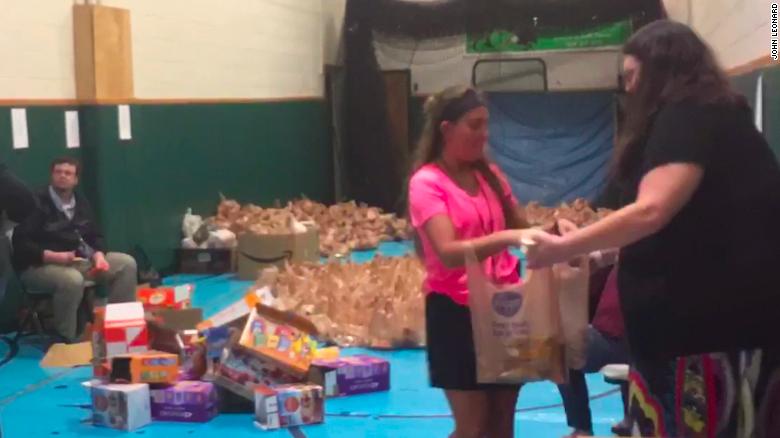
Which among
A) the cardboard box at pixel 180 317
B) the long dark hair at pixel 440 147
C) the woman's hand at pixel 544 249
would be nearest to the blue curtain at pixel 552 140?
the cardboard box at pixel 180 317

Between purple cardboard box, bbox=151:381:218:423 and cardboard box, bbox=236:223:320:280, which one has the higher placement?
cardboard box, bbox=236:223:320:280

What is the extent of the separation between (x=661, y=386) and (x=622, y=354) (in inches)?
48.9

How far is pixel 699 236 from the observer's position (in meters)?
2.45

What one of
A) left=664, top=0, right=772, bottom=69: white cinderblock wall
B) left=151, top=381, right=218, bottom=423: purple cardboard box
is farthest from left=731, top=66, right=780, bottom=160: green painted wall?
left=151, top=381, right=218, bottom=423: purple cardboard box

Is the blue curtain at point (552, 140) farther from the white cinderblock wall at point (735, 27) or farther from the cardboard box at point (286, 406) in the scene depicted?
the cardboard box at point (286, 406)

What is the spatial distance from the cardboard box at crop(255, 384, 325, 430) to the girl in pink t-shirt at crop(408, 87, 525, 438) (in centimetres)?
163

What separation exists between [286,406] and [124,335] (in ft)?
3.46

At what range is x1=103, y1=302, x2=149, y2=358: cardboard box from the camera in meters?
5.21

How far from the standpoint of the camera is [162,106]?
884 cm

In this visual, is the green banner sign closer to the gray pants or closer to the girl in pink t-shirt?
the gray pants

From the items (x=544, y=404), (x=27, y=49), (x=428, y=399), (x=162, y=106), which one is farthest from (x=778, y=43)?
(x=162, y=106)

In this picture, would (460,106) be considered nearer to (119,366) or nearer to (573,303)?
(573,303)

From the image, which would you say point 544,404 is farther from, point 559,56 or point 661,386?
point 559,56

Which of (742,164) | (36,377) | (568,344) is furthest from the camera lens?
(36,377)
